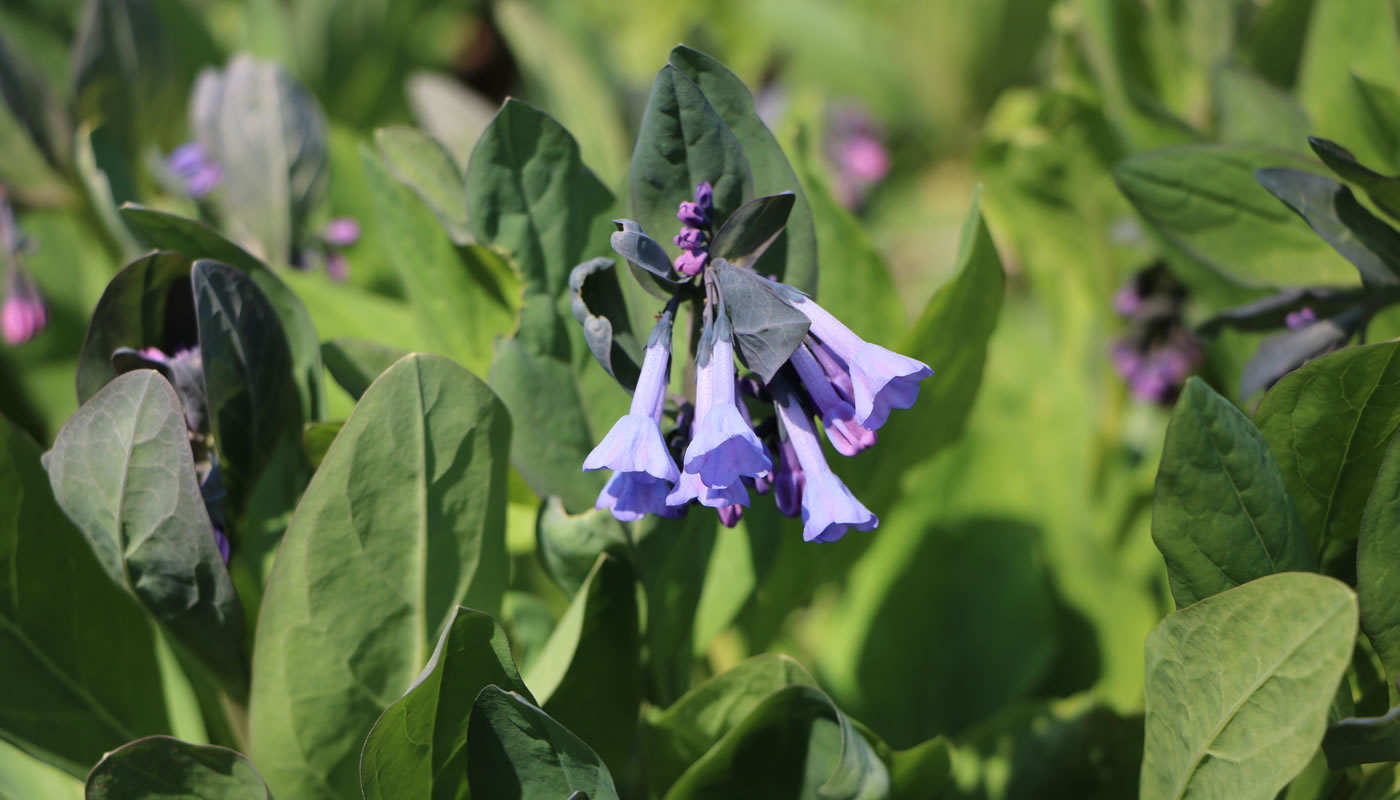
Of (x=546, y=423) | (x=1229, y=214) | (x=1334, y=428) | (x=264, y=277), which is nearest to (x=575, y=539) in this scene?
(x=546, y=423)

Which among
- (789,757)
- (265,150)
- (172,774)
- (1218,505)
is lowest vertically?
(789,757)

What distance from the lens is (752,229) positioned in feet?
2.07

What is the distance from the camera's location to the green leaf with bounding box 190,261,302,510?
684 mm

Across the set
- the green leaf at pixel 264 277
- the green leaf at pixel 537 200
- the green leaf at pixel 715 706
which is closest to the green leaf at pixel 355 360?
the green leaf at pixel 264 277

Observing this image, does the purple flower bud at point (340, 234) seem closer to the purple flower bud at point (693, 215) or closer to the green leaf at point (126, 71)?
the green leaf at point (126, 71)

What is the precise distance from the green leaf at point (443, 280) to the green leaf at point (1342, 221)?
589 millimetres

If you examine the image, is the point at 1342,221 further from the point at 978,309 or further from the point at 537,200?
the point at 537,200

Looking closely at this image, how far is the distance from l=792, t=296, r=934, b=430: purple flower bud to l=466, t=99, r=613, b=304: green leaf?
8.7 inches

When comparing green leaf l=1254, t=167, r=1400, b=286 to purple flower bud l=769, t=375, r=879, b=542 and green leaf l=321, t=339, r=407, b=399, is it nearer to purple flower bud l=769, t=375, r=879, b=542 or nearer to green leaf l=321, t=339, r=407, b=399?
purple flower bud l=769, t=375, r=879, b=542

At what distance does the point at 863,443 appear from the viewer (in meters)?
0.59

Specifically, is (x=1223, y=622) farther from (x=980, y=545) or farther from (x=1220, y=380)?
(x=1220, y=380)

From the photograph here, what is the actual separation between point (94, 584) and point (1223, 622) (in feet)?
2.68

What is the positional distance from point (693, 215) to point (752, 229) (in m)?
0.04

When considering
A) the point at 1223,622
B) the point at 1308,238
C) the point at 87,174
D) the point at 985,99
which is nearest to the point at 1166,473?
the point at 1223,622
